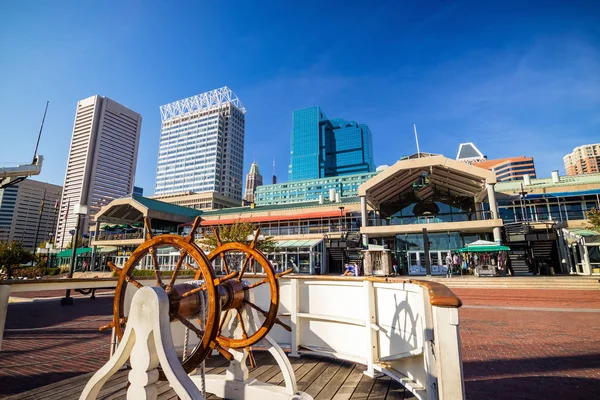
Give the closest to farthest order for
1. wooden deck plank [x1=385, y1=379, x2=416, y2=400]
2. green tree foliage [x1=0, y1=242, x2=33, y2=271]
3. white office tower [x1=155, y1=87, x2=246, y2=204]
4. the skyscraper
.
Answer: wooden deck plank [x1=385, y1=379, x2=416, y2=400] → green tree foliage [x1=0, y1=242, x2=33, y2=271] → white office tower [x1=155, y1=87, x2=246, y2=204] → the skyscraper

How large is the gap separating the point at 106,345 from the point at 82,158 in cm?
16511

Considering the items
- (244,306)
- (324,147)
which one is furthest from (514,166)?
(244,306)

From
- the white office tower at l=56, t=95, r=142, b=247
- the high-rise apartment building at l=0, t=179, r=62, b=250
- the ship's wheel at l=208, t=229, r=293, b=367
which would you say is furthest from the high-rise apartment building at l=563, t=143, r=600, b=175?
the white office tower at l=56, t=95, r=142, b=247

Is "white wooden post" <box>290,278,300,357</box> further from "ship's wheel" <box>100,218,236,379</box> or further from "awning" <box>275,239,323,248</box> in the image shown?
"awning" <box>275,239,323,248</box>

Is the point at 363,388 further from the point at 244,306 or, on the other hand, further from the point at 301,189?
the point at 301,189

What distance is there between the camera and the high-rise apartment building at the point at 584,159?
133500 mm

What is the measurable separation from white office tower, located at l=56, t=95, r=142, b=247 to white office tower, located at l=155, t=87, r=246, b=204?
91.8 ft

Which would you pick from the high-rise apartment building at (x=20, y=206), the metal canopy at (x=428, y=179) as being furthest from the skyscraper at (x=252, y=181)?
the metal canopy at (x=428, y=179)

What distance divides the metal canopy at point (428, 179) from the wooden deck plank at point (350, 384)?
2072 centimetres

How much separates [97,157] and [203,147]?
54.3 metres

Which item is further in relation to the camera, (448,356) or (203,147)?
(203,147)

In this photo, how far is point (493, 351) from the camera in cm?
564

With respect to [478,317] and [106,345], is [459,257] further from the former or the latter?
[106,345]

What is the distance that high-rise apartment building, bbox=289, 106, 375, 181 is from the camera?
140 m
